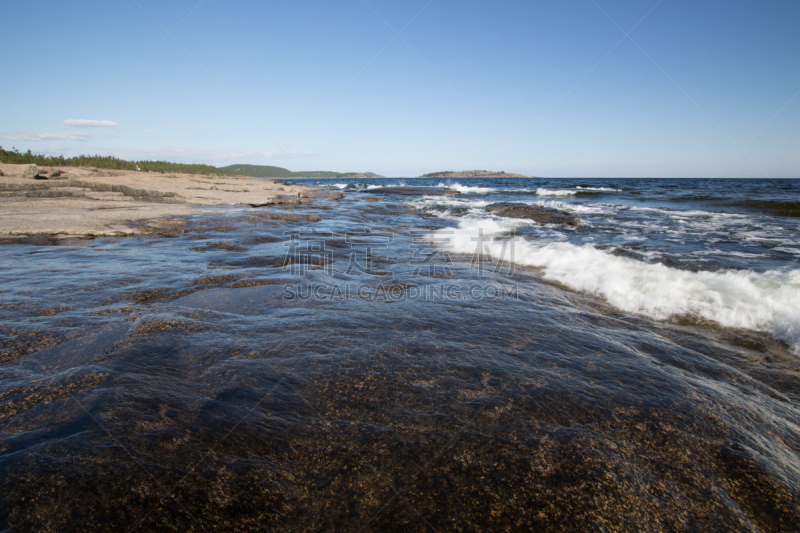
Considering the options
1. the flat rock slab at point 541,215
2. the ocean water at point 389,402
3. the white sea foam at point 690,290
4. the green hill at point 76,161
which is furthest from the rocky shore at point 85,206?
the flat rock slab at point 541,215

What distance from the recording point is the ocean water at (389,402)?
1562mm

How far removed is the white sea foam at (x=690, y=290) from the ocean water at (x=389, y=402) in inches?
1.7

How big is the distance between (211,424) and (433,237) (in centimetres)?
845

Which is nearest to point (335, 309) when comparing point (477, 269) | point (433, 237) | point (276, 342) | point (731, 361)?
point (276, 342)

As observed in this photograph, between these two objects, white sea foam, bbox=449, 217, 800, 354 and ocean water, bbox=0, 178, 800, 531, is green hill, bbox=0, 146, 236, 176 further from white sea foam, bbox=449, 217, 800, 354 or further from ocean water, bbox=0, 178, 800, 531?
white sea foam, bbox=449, 217, 800, 354

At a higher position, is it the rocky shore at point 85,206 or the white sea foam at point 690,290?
the rocky shore at point 85,206

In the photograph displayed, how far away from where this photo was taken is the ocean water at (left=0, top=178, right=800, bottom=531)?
156 cm

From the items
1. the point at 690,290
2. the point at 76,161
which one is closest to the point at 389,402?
the point at 690,290

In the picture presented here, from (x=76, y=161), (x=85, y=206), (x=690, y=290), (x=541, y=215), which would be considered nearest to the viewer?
(x=690, y=290)

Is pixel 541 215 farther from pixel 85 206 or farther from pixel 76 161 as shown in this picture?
pixel 76 161

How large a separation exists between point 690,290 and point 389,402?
4884mm

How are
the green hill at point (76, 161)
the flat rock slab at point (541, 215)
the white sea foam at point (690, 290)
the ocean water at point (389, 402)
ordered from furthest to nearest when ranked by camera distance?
the green hill at point (76, 161), the flat rock slab at point (541, 215), the white sea foam at point (690, 290), the ocean water at point (389, 402)

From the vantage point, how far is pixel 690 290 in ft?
15.7

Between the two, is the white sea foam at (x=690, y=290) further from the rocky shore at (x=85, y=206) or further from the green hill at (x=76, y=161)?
the green hill at (x=76, y=161)
